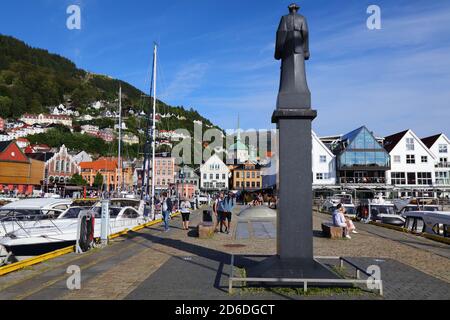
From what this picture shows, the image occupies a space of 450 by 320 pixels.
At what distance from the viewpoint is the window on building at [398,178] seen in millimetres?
70438

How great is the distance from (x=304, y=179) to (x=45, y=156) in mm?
96984

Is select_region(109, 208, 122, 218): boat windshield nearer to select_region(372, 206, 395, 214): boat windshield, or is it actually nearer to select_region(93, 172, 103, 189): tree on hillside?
select_region(372, 206, 395, 214): boat windshield

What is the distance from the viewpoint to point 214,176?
107 metres

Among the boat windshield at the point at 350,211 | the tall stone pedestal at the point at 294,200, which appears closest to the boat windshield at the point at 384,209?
the boat windshield at the point at 350,211

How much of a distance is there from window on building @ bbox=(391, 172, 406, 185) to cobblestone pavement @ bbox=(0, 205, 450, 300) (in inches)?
2240

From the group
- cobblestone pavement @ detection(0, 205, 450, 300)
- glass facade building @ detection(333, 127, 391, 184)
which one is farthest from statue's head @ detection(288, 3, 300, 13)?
glass facade building @ detection(333, 127, 391, 184)

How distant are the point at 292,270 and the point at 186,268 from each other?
2.99 metres

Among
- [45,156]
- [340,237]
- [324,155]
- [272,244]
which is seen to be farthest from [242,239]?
[45,156]

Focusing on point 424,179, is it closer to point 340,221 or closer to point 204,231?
point 340,221

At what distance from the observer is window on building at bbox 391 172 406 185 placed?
7044 centimetres

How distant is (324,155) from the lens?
234ft

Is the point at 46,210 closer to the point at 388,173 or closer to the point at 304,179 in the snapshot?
the point at 304,179

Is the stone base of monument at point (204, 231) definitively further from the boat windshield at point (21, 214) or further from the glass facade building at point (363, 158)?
the glass facade building at point (363, 158)

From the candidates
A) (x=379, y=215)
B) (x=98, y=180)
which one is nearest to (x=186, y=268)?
(x=379, y=215)
